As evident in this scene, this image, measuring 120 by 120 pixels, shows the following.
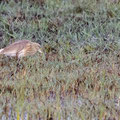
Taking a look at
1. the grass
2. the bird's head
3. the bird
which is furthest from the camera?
the bird's head

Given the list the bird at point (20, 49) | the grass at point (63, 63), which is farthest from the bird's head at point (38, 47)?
the grass at point (63, 63)

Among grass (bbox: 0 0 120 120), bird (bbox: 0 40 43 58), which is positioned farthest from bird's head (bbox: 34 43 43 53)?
grass (bbox: 0 0 120 120)

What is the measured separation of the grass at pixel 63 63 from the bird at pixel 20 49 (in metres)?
0.10

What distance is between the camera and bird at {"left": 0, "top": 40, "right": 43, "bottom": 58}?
25.5 ft

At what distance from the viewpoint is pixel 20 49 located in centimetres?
783

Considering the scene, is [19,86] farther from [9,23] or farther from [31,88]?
[9,23]

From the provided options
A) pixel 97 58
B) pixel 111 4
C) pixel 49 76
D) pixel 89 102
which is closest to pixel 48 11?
pixel 111 4

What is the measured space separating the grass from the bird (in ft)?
0.32

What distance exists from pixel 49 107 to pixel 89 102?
45 centimetres

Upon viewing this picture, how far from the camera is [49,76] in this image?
6.79 m

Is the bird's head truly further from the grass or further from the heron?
the grass

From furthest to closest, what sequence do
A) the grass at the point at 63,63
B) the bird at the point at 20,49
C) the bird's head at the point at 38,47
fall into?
the bird's head at the point at 38,47, the bird at the point at 20,49, the grass at the point at 63,63

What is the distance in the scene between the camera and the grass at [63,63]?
5.64 metres

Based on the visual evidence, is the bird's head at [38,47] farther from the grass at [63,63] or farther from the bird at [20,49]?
the grass at [63,63]
